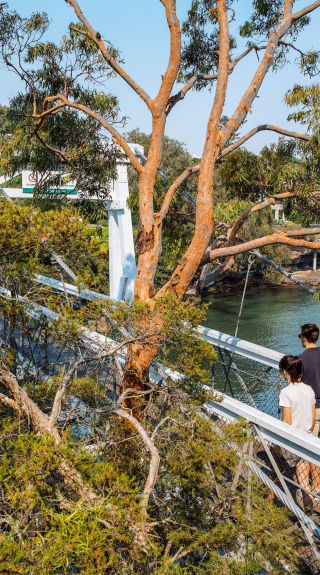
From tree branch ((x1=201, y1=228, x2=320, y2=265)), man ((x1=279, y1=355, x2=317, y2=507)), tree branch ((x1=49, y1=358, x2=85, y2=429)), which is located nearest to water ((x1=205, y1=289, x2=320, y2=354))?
Result: tree branch ((x1=201, y1=228, x2=320, y2=265))

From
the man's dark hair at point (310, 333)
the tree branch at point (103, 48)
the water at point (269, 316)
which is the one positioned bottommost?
the water at point (269, 316)

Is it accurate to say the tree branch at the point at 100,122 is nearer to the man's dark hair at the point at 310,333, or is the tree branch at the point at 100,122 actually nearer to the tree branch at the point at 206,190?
the tree branch at the point at 206,190

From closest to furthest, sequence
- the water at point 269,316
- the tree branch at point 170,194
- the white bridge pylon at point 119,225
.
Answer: the tree branch at point 170,194, the white bridge pylon at point 119,225, the water at point 269,316

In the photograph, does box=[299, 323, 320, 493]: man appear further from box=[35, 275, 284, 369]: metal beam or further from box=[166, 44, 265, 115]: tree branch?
box=[166, 44, 265, 115]: tree branch

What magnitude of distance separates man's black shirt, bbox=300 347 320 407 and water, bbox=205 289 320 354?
10.2 m

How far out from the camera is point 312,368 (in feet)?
11.3

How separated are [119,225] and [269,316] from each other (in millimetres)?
12332

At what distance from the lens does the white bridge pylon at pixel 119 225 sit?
7173mm

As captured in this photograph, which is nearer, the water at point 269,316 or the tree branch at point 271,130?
the tree branch at point 271,130

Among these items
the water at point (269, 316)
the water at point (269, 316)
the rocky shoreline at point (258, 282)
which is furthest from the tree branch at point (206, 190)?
the rocky shoreline at point (258, 282)

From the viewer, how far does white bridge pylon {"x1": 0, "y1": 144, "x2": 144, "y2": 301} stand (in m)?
7.17

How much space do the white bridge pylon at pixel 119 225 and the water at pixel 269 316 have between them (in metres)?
5.89

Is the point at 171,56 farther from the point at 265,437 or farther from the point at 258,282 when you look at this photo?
the point at 258,282

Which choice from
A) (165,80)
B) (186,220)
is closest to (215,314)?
(186,220)
